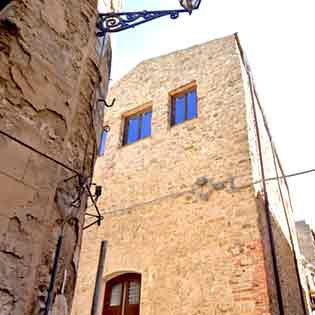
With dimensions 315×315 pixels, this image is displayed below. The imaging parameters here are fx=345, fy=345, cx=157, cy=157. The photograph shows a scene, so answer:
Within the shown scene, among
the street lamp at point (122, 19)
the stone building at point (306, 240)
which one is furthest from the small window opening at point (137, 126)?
the stone building at point (306, 240)

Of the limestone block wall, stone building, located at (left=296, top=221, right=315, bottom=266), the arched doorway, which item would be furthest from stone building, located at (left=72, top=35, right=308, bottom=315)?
stone building, located at (left=296, top=221, right=315, bottom=266)

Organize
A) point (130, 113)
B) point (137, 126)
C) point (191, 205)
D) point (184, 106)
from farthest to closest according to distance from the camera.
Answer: point (130, 113), point (137, 126), point (184, 106), point (191, 205)

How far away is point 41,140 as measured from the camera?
2.12 m

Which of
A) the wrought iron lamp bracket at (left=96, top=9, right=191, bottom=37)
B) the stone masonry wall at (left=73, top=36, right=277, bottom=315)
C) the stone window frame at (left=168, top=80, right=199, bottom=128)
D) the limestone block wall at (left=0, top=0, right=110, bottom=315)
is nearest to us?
the limestone block wall at (left=0, top=0, right=110, bottom=315)

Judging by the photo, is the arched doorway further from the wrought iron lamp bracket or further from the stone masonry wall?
the wrought iron lamp bracket

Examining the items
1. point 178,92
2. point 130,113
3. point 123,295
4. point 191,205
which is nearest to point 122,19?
point 191,205

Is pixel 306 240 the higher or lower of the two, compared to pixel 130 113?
lower

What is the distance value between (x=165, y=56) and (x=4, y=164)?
9.18 metres

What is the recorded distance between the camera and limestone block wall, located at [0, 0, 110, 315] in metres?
1.82

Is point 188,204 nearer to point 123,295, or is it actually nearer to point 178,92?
point 123,295

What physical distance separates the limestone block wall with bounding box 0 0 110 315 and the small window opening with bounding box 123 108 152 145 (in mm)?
6583

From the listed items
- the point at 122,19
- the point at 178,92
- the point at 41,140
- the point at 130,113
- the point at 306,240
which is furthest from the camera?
the point at 306,240

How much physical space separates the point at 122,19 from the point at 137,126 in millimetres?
6823

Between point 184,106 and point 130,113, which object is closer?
point 184,106
